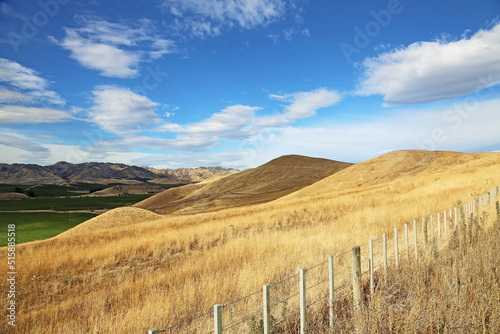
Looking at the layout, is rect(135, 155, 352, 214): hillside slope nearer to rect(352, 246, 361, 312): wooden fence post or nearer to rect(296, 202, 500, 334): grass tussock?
rect(296, 202, 500, 334): grass tussock

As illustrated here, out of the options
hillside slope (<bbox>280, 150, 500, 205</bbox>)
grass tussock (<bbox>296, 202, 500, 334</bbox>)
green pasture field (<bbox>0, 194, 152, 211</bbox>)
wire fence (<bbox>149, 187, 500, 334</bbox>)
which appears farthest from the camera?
green pasture field (<bbox>0, 194, 152, 211</bbox>)

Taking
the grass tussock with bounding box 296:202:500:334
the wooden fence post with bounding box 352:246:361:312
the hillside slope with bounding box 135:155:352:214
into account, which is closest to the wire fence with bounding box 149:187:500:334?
the grass tussock with bounding box 296:202:500:334

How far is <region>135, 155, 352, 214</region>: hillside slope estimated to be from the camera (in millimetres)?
75188

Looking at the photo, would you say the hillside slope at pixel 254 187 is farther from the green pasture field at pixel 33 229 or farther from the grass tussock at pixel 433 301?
the grass tussock at pixel 433 301

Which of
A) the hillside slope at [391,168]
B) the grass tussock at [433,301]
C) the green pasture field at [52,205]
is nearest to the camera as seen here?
the grass tussock at [433,301]

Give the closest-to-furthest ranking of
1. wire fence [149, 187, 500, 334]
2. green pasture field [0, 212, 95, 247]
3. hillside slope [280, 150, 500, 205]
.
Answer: wire fence [149, 187, 500, 334], green pasture field [0, 212, 95, 247], hillside slope [280, 150, 500, 205]

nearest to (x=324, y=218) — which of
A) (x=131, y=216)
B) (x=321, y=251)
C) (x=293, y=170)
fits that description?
(x=321, y=251)

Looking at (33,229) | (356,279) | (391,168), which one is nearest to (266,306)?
(356,279)

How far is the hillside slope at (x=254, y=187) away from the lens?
247 feet

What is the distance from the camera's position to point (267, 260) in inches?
376

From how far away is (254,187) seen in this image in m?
87.5

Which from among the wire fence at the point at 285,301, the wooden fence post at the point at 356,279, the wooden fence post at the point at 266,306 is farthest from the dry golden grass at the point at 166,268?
the wooden fence post at the point at 266,306

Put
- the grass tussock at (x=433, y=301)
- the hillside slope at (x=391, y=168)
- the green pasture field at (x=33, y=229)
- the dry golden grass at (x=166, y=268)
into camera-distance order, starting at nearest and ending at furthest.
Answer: the grass tussock at (x=433, y=301), the dry golden grass at (x=166, y=268), the green pasture field at (x=33, y=229), the hillside slope at (x=391, y=168)

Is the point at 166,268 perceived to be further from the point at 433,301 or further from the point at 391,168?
the point at 391,168
